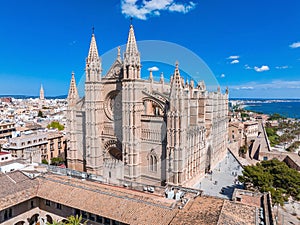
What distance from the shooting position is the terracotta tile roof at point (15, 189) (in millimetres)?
18161

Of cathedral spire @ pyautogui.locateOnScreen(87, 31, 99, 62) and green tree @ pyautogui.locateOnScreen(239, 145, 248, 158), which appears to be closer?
cathedral spire @ pyautogui.locateOnScreen(87, 31, 99, 62)

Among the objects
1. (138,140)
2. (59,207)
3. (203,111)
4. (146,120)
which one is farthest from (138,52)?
(59,207)

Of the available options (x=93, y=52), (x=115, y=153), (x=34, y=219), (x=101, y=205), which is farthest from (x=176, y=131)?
(x=34, y=219)

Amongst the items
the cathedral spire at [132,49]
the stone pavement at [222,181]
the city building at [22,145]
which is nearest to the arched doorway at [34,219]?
the stone pavement at [222,181]

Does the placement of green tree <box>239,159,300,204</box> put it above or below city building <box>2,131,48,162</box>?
below

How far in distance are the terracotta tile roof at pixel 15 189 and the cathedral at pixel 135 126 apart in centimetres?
852

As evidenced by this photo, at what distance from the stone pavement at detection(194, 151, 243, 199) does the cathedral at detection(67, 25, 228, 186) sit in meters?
1.33

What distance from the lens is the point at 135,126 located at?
2812cm

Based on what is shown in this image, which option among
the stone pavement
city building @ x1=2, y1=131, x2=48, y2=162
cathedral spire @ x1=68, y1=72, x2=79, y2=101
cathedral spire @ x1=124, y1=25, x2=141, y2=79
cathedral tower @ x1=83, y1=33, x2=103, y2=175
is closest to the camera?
cathedral spire @ x1=124, y1=25, x2=141, y2=79

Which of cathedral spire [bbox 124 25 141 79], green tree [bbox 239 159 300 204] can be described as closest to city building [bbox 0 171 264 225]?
green tree [bbox 239 159 300 204]

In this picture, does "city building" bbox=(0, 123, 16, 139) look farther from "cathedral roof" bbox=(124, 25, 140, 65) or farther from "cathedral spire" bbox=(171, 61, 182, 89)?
"cathedral spire" bbox=(171, 61, 182, 89)

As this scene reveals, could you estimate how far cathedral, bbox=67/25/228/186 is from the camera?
2634 centimetres

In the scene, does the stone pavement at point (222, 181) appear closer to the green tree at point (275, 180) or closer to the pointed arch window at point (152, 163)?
the green tree at point (275, 180)

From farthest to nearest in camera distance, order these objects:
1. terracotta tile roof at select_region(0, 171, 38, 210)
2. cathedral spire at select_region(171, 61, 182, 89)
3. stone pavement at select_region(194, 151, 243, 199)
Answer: stone pavement at select_region(194, 151, 243, 199)
cathedral spire at select_region(171, 61, 182, 89)
terracotta tile roof at select_region(0, 171, 38, 210)
